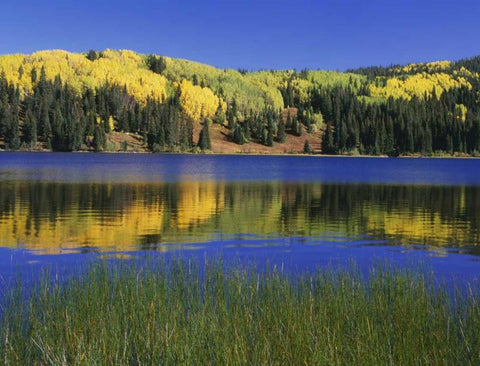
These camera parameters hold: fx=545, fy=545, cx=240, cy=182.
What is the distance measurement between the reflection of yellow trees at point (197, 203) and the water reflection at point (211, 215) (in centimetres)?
6

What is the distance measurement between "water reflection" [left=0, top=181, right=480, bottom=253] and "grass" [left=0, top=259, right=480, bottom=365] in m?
10.6

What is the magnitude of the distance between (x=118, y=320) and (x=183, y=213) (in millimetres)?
24098

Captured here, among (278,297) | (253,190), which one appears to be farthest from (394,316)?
(253,190)

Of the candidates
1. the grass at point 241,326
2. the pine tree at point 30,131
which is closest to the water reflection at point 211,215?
the grass at point 241,326

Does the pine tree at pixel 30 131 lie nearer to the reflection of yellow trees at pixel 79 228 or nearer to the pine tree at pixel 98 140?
the pine tree at pixel 98 140

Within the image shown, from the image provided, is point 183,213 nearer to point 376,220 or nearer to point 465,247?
point 376,220

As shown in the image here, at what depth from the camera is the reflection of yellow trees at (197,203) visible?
31.2 metres

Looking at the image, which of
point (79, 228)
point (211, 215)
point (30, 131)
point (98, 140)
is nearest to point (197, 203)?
point (211, 215)

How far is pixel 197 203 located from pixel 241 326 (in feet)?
99.8

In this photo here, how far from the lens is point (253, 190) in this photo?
51.7 meters

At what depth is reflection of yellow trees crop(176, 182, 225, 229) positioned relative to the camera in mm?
31233

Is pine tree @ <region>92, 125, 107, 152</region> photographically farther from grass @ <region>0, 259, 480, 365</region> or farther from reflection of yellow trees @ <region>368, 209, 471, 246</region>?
grass @ <region>0, 259, 480, 365</region>

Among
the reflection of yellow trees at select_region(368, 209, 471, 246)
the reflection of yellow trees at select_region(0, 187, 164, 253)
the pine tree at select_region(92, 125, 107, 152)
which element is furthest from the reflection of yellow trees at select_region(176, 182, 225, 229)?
the pine tree at select_region(92, 125, 107, 152)

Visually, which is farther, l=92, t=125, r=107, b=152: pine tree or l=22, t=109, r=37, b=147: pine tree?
l=92, t=125, r=107, b=152: pine tree
